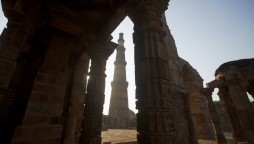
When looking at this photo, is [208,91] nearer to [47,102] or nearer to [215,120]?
[215,120]

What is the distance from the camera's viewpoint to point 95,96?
3777mm

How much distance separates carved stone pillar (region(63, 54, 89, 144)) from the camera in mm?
4277

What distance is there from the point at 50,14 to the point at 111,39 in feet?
6.21

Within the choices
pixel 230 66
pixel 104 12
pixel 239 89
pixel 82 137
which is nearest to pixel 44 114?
pixel 82 137

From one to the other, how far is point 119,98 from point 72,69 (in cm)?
2115

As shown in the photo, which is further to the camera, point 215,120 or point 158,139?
point 215,120

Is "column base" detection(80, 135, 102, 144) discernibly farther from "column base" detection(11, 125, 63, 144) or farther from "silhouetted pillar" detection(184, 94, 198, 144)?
"silhouetted pillar" detection(184, 94, 198, 144)

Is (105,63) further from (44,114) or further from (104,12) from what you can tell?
(44,114)

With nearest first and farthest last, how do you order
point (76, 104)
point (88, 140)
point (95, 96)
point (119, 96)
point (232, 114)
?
point (88, 140) → point (95, 96) → point (76, 104) → point (232, 114) → point (119, 96)

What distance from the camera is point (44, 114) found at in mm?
3322

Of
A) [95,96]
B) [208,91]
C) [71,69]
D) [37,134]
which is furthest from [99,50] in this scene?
[208,91]

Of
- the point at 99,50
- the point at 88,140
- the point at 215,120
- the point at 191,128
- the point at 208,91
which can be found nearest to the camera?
the point at 88,140

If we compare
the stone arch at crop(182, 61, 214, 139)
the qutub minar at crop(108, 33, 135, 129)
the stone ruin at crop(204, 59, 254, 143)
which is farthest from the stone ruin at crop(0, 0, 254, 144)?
the qutub minar at crop(108, 33, 135, 129)

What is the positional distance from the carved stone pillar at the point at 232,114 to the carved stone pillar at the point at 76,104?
1062 cm
